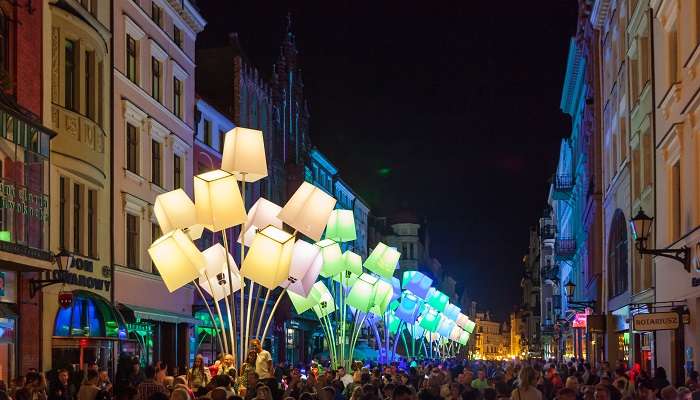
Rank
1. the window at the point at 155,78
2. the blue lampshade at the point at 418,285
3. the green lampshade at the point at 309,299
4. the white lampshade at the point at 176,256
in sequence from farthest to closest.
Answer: the blue lampshade at the point at 418,285
the window at the point at 155,78
the green lampshade at the point at 309,299
the white lampshade at the point at 176,256

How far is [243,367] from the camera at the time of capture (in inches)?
701

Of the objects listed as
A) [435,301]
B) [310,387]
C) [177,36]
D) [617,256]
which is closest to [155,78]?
[177,36]

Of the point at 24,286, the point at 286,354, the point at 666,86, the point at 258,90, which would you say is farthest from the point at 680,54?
the point at 286,354

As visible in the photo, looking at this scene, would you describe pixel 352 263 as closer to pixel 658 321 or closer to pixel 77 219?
pixel 77 219

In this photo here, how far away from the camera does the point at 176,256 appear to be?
58.1 ft

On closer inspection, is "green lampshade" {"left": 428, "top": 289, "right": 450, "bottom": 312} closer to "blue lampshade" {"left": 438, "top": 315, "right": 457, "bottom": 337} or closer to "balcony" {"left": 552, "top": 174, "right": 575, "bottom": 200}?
"blue lampshade" {"left": 438, "top": 315, "right": 457, "bottom": 337}

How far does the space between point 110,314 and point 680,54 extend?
52.4ft

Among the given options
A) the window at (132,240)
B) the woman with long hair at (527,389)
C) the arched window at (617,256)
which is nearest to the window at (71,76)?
the window at (132,240)

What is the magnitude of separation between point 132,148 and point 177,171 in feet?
17.2

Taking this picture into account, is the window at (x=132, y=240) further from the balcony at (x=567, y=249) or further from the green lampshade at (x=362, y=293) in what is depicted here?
the balcony at (x=567, y=249)

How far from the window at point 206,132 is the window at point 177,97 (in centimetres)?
447

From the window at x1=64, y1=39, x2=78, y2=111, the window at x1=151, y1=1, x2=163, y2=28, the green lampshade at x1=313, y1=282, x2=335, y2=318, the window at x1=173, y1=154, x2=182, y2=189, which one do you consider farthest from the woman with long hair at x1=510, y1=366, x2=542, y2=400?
the window at x1=173, y1=154, x2=182, y2=189

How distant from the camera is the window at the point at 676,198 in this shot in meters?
21.7

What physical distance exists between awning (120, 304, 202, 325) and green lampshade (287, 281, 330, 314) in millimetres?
4759
